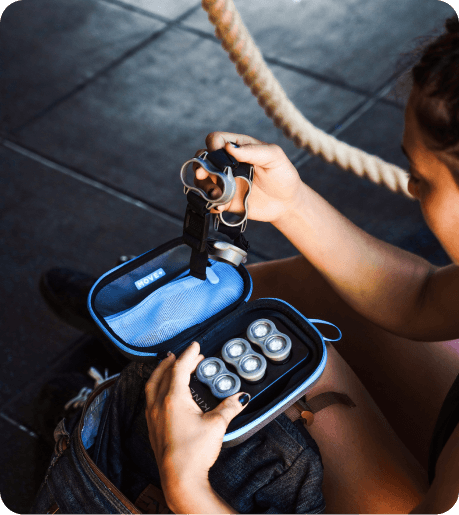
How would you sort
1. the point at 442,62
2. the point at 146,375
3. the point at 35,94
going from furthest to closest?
the point at 35,94 → the point at 146,375 → the point at 442,62

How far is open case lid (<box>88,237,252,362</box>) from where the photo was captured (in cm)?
96

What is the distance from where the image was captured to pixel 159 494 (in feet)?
3.00

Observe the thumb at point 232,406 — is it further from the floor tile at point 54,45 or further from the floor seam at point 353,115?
the floor tile at point 54,45

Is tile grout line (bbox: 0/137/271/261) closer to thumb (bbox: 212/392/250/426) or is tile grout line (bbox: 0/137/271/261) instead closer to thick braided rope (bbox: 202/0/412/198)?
thick braided rope (bbox: 202/0/412/198)

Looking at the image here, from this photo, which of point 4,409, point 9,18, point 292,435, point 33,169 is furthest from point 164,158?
point 292,435

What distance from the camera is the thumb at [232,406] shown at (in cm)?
79

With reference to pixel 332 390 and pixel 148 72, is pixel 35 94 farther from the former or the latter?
pixel 332 390

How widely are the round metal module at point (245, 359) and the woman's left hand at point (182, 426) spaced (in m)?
0.04

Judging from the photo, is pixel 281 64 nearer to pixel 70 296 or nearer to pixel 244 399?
pixel 70 296

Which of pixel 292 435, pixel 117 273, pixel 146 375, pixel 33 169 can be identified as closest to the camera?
pixel 292 435

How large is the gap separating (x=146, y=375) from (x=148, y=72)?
1865mm

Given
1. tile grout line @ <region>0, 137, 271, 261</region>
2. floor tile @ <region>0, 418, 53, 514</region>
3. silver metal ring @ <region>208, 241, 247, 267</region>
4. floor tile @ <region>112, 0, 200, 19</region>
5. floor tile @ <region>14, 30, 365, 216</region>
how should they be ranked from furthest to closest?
1. floor tile @ <region>112, 0, 200, 19</region>
2. floor tile @ <region>14, 30, 365, 216</region>
3. tile grout line @ <region>0, 137, 271, 261</region>
4. floor tile @ <region>0, 418, 53, 514</region>
5. silver metal ring @ <region>208, 241, 247, 267</region>

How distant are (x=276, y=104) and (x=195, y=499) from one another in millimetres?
1119

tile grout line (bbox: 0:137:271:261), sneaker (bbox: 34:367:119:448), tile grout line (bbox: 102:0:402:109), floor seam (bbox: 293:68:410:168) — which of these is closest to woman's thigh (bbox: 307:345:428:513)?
sneaker (bbox: 34:367:119:448)
